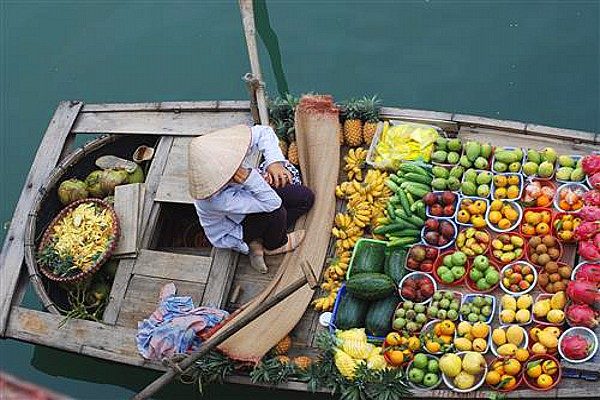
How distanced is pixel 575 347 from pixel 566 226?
754 millimetres

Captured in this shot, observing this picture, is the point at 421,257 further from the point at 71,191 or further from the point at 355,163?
the point at 71,191

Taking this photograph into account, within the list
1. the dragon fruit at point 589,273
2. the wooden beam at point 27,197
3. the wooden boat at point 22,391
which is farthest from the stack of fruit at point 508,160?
the wooden boat at point 22,391

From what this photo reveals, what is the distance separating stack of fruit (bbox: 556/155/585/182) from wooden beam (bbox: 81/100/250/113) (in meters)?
2.17

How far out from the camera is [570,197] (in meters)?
4.98

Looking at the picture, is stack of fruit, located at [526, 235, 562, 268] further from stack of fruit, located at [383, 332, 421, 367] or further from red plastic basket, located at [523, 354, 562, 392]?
stack of fruit, located at [383, 332, 421, 367]

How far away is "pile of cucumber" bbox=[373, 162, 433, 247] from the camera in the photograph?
5191 millimetres

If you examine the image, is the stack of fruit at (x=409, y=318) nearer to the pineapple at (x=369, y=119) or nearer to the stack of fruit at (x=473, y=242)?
the stack of fruit at (x=473, y=242)

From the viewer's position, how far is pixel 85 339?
5266mm

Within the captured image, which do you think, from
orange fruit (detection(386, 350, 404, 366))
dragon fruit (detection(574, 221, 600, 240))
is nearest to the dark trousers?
orange fruit (detection(386, 350, 404, 366))

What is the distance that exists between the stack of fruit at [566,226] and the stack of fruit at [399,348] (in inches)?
41.3

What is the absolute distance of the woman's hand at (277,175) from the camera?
5.36m

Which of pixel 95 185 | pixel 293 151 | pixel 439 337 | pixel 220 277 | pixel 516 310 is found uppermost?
pixel 293 151

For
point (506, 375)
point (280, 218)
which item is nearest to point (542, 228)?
point (506, 375)

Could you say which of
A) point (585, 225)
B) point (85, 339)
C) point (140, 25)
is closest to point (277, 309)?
point (85, 339)
